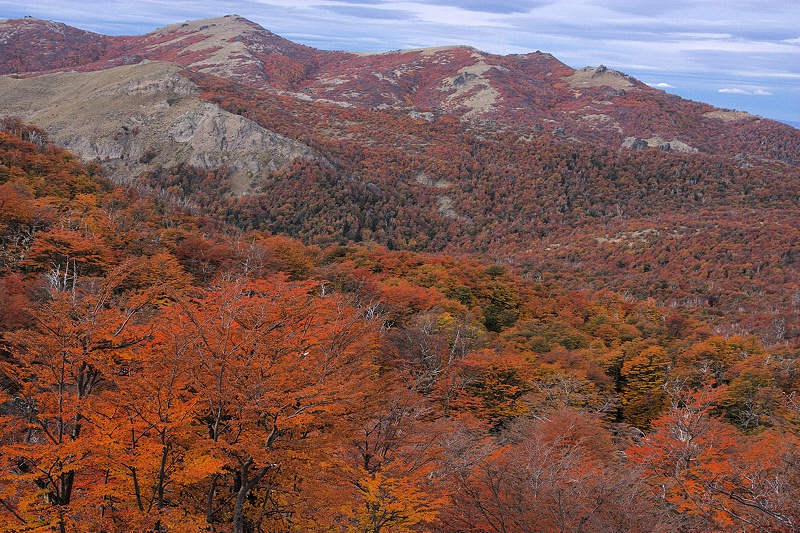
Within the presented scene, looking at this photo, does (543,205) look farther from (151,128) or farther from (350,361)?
(350,361)

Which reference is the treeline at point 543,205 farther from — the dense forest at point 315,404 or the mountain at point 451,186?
the dense forest at point 315,404

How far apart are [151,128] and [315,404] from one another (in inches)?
4371

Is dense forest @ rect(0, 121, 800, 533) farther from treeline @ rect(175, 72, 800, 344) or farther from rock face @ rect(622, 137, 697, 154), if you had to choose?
rock face @ rect(622, 137, 697, 154)

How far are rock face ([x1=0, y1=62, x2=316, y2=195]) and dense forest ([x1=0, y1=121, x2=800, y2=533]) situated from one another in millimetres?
51352

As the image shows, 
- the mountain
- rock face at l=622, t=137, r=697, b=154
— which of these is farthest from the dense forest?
rock face at l=622, t=137, r=697, b=154

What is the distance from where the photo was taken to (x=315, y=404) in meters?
11.9

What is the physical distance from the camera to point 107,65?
640 feet

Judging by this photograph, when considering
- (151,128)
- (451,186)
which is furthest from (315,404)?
(451,186)

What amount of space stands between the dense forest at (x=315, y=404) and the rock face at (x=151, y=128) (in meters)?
51.4

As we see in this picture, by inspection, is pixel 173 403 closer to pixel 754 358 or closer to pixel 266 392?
pixel 266 392

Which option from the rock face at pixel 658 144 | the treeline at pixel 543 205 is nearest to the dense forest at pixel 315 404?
the treeline at pixel 543 205

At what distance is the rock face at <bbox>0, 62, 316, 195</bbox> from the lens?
335 ft

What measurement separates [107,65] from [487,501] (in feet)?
739

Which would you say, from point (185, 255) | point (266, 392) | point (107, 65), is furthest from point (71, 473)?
point (107, 65)
